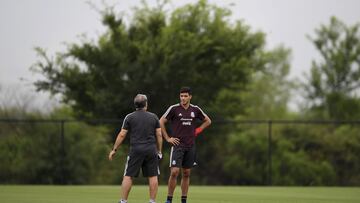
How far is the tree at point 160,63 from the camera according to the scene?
34906 mm

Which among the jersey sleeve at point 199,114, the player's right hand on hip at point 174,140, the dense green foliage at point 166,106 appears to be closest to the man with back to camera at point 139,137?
the player's right hand on hip at point 174,140

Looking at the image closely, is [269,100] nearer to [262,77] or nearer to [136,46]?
[262,77]

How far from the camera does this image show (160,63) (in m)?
35.3

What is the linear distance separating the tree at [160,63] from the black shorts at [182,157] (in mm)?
20148

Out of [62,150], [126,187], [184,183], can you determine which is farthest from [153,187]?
[62,150]

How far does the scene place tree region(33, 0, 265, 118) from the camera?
1374 inches

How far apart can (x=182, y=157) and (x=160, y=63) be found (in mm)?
21275

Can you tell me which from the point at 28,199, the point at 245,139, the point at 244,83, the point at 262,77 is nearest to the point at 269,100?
the point at 262,77

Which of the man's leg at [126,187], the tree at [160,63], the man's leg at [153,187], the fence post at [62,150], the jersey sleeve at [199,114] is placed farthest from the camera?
the tree at [160,63]

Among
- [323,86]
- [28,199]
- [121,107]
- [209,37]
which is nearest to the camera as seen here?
[28,199]

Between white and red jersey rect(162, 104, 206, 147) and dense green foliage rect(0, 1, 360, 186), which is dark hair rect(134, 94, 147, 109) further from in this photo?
dense green foliage rect(0, 1, 360, 186)

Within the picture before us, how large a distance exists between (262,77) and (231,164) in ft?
131

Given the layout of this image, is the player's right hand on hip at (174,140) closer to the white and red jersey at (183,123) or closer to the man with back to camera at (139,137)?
the white and red jersey at (183,123)

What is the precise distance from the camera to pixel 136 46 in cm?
3584
